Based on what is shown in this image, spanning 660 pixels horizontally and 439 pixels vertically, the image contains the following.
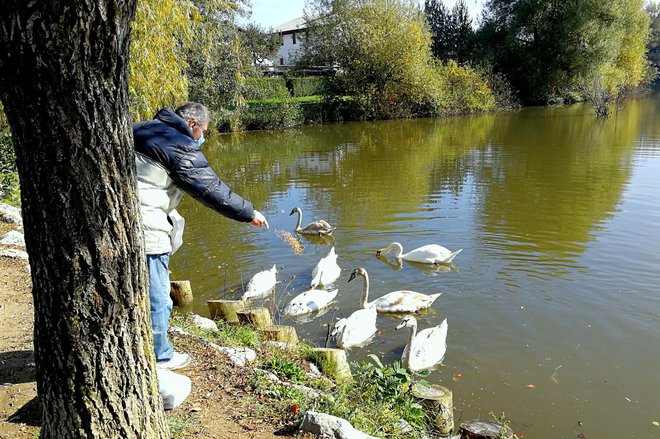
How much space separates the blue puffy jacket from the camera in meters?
3.67

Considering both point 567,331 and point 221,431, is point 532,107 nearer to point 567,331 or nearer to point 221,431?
point 567,331

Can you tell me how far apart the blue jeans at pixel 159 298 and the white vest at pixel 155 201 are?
3.5 inches

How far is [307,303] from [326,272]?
43.4 inches

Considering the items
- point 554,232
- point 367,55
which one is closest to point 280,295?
point 554,232

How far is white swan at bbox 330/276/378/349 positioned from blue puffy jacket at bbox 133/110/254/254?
3.32m

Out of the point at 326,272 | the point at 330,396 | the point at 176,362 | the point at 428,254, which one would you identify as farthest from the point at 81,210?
the point at 428,254

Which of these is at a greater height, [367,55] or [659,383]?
[367,55]

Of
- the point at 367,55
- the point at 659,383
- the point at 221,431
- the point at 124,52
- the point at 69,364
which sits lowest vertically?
the point at 659,383

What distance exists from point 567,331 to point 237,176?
13199 mm

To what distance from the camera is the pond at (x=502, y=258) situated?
5758 millimetres

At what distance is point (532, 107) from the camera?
4128 centimetres

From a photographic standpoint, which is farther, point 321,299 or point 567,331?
point 321,299

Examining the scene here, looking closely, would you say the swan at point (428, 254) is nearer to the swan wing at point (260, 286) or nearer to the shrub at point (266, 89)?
the swan wing at point (260, 286)

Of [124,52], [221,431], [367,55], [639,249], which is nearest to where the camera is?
[124,52]
